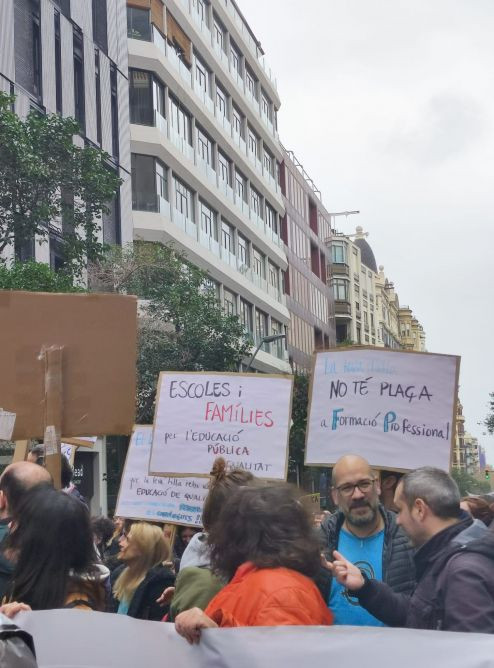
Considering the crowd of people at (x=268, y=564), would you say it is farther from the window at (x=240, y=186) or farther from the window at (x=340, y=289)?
the window at (x=340, y=289)

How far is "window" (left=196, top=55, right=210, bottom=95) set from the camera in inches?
1783

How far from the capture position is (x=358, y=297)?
310ft

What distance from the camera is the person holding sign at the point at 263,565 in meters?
3.31

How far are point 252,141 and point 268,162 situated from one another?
12.4 ft

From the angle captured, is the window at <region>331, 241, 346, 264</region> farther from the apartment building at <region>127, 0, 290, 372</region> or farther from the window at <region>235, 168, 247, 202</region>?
the window at <region>235, 168, 247, 202</region>

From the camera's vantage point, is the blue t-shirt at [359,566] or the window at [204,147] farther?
the window at [204,147]

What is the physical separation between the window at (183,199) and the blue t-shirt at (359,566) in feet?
119

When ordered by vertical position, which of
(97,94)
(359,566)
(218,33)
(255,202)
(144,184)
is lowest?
(359,566)

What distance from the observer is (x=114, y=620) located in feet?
12.1

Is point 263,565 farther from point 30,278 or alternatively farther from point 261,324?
point 261,324

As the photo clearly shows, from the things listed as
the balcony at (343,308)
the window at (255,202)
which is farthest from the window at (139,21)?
the balcony at (343,308)

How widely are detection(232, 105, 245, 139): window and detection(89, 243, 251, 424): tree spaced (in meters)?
22.6

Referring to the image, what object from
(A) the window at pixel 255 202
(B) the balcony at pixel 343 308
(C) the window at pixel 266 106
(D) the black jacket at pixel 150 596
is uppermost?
(C) the window at pixel 266 106

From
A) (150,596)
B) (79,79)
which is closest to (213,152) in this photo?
(79,79)
